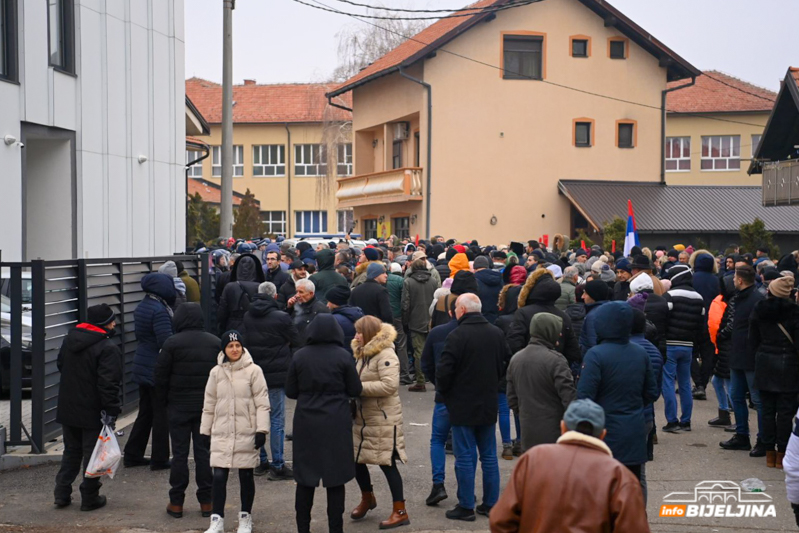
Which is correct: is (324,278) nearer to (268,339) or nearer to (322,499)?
(268,339)

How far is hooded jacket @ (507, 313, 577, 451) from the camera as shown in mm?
7254

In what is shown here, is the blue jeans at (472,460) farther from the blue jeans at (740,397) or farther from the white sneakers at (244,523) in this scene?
the blue jeans at (740,397)

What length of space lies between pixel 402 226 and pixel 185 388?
29.2 metres

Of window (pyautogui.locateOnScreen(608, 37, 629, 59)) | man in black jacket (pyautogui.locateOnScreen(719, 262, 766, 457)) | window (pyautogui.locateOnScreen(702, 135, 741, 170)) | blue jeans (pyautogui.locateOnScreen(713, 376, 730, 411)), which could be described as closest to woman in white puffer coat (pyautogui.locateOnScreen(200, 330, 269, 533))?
man in black jacket (pyautogui.locateOnScreen(719, 262, 766, 457))

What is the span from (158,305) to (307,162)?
171 feet

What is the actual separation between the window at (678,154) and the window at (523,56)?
18905 mm

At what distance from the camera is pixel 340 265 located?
14.3 meters

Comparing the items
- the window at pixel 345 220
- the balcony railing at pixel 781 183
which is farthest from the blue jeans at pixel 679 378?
the window at pixel 345 220

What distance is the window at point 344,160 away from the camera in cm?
5766

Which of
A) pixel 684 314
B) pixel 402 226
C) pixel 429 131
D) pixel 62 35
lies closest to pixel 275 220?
pixel 402 226

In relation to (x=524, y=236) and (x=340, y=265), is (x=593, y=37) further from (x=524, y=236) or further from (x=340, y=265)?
(x=340, y=265)

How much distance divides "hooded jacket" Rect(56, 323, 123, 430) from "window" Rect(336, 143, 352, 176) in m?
49.1

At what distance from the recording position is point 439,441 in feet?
26.8

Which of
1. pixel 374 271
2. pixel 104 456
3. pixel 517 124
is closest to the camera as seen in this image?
pixel 104 456
